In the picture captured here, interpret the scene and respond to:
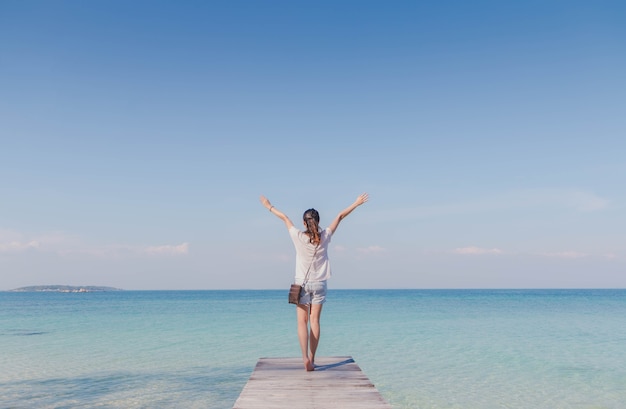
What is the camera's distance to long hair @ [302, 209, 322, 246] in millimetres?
7871

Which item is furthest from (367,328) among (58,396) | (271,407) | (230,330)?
(271,407)

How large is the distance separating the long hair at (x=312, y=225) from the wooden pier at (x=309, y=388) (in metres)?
2.02

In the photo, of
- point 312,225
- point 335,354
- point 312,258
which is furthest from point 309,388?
point 335,354

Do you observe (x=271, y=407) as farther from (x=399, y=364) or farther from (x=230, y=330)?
(x=230, y=330)

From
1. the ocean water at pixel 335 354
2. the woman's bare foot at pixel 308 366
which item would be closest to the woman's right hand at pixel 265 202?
the woman's bare foot at pixel 308 366

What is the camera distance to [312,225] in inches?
310

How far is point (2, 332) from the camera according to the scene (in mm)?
27234

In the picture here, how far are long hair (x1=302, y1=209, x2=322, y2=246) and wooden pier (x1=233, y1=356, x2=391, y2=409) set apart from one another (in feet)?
6.62

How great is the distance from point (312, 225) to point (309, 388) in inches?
88.8

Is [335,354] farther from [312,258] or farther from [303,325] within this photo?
[312,258]

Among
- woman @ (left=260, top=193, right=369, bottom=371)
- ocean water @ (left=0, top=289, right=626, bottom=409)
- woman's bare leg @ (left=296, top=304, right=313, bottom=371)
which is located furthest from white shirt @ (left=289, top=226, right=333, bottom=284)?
ocean water @ (left=0, top=289, right=626, bottom=409)

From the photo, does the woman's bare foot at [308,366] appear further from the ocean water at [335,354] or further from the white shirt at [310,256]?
the ocean water at [335,354]

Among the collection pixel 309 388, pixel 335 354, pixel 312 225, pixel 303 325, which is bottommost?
pixel 335 354

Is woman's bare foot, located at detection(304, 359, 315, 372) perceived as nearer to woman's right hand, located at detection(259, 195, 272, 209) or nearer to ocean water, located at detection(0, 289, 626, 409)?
woman's right hand, located at detection(259, 195, 272, 209)
